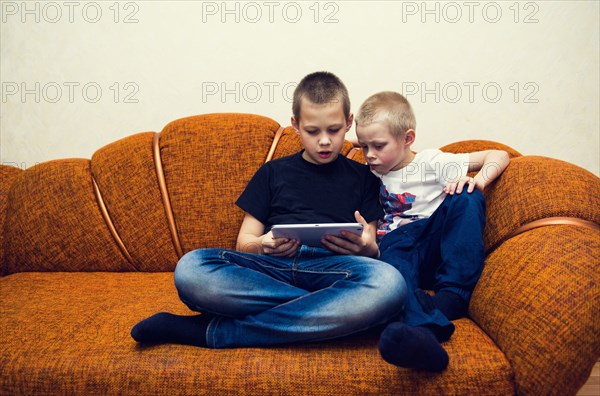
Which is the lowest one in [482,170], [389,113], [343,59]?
[482,170]

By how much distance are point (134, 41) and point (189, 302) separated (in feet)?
4.10

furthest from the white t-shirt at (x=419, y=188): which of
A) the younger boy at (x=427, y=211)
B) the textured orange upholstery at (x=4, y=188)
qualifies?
the textured orange upholstery at (x=4, y=188)

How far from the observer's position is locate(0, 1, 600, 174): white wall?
204 cm

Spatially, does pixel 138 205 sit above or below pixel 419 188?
below

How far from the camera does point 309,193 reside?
1.56m

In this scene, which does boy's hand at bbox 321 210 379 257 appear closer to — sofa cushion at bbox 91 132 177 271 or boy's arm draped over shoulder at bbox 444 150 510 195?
boy's arm draped over shoulder at bbox 444 150 510 195

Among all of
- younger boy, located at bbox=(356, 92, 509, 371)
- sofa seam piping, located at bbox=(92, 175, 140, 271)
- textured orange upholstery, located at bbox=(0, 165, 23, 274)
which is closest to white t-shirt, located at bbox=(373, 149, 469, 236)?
younger boy, located at bbox=(356, 92, 509, 371)

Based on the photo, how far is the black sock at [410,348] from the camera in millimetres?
1008

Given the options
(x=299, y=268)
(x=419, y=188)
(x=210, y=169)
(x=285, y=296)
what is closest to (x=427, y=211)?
(x=419, y=188)

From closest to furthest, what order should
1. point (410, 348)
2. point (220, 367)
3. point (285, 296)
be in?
point (410, 348) < point (220, 367) < point (285, 296)

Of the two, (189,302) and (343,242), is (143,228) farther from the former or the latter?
(343,242)

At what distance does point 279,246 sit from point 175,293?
0.40m

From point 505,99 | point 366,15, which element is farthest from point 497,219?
point 366,15

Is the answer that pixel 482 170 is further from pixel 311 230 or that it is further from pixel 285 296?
pixel 285 296
